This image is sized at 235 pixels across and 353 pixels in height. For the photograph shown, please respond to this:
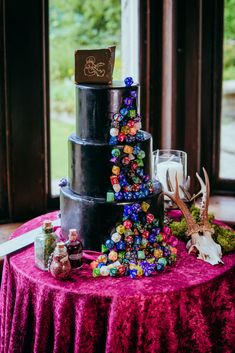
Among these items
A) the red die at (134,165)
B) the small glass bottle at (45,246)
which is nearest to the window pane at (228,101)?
the red die at (134,165)

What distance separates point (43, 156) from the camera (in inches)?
115

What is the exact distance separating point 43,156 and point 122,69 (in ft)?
2.06

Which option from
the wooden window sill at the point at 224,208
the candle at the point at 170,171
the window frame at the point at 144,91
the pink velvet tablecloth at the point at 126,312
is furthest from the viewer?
the wooden window sill at the point at 224,208

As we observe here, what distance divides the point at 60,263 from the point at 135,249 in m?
0.27

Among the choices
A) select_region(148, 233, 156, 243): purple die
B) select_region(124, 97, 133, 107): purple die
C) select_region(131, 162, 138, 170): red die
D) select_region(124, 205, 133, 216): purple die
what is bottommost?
select_region(148, 233, 156, 243): purple die

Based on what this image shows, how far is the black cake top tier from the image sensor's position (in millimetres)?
2107

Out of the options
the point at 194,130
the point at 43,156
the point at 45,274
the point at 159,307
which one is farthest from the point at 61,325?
the point at 194,130

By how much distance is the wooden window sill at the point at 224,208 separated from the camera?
2932mm

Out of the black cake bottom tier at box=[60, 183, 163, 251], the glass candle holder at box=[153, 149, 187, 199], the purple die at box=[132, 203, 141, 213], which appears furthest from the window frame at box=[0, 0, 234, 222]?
the purple die at box=[132, 203, 141, 213]

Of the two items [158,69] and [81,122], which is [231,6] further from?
[81,122]

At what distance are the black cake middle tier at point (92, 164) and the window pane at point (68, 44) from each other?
2.77ft

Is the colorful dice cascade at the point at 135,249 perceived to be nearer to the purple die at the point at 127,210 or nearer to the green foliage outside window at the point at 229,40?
the purple die at the point at 127,210

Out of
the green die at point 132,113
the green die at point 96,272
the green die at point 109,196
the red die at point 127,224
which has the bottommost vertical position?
the green die at point 96,272

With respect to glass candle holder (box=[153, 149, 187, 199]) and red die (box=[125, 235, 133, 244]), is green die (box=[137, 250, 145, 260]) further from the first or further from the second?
glass candle holder (box=[153, 149, 187, 199])
